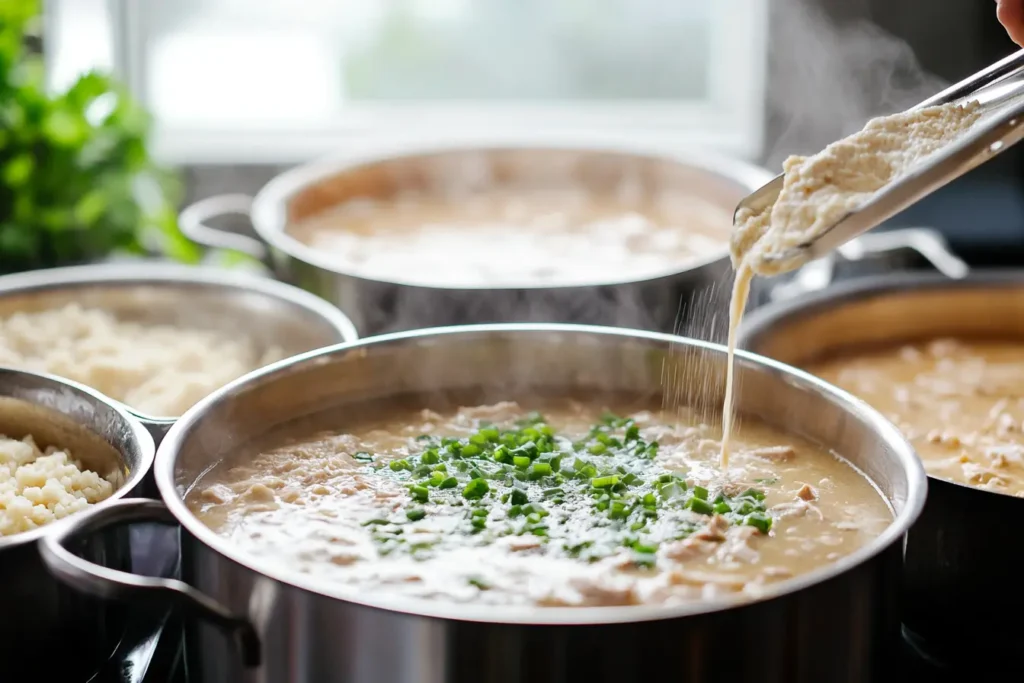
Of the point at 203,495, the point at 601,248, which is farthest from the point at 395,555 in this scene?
the point at 601,248

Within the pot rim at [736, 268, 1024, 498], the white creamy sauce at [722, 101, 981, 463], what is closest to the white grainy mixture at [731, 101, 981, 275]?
the white creamy sauce at [722, 101, 981, 463]

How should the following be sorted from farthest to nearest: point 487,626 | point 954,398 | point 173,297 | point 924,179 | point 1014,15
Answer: point 173,297
point 954,398
point 1014,15
point 924,179
point 487,626

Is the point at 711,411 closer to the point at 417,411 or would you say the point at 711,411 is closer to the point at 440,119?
the point at 417,411

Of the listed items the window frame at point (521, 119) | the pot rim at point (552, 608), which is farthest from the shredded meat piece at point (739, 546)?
the window frame at point (521, 119)

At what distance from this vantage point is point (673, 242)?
3230mm

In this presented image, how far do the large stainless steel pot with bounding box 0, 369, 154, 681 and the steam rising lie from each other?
272cm

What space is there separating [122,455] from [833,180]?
119cm

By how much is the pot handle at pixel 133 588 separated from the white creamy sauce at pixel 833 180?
0.90 metres

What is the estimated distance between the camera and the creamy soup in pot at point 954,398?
2.12 meters

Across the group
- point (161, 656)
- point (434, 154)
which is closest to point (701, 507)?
point (161, 656)

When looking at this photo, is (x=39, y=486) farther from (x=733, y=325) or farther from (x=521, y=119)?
(x=521, y=119)

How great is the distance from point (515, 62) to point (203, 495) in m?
2.96

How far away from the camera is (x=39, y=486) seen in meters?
A: 1.81

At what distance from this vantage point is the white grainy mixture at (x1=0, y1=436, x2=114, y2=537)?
167 centimetres
